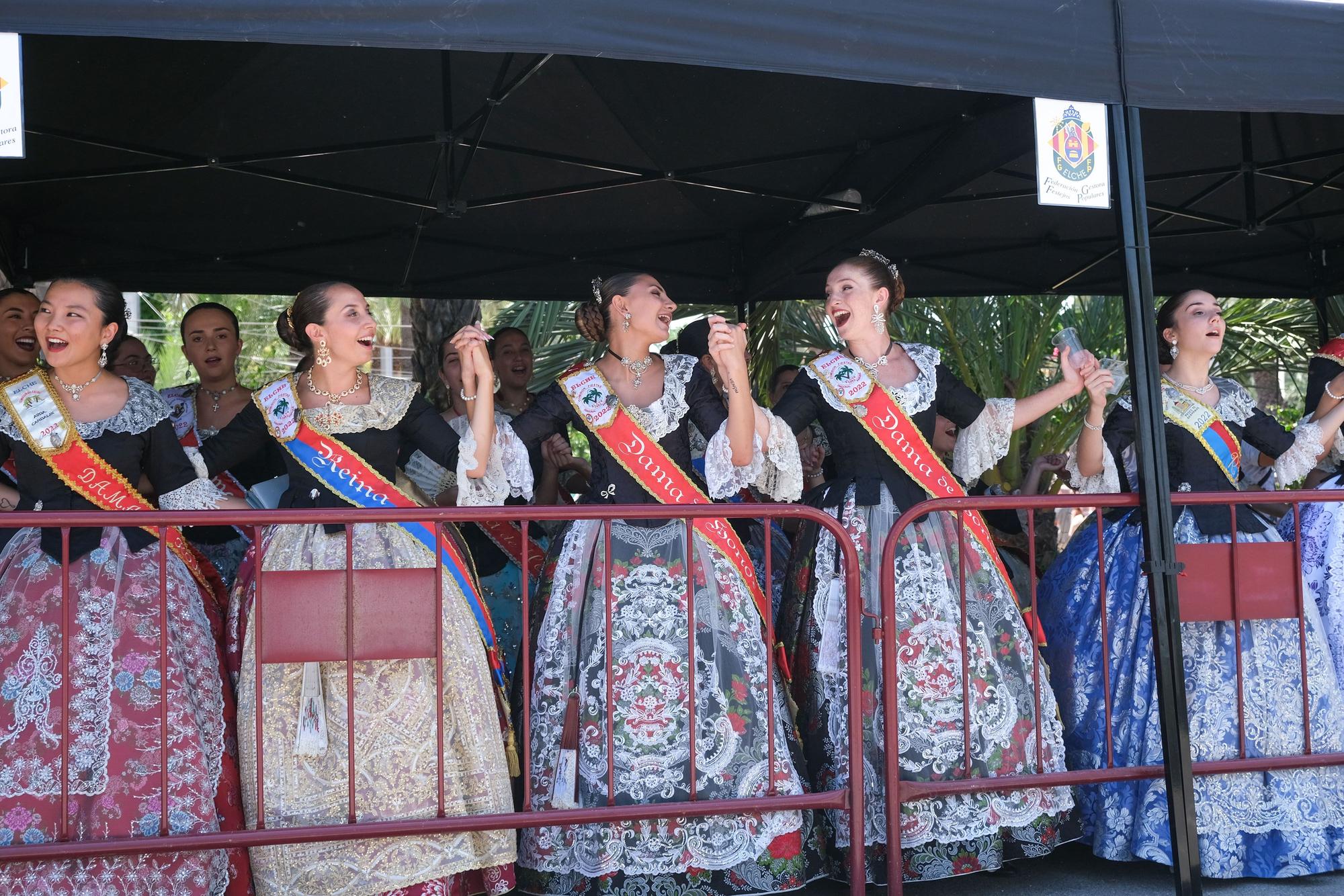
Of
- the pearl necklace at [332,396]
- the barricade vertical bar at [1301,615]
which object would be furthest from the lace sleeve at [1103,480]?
the pearl necklace at [332,396]

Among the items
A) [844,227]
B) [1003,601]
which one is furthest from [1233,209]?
[1003,601]

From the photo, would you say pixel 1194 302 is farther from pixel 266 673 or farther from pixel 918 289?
pixel 266 673

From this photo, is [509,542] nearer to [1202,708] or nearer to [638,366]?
[638,366]

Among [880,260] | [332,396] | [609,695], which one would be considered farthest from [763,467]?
[332,396]

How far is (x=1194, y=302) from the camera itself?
447 centimetres

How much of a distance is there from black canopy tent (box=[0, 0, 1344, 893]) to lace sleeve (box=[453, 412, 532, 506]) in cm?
111

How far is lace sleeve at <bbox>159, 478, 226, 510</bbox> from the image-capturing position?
3691mm

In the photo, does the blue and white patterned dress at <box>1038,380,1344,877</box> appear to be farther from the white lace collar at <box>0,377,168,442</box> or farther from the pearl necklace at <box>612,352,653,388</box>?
the white lace collar at <box>0,377,168,442</box>

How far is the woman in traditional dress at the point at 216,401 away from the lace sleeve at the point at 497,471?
2.84 ft

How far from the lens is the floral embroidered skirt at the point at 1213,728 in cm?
392

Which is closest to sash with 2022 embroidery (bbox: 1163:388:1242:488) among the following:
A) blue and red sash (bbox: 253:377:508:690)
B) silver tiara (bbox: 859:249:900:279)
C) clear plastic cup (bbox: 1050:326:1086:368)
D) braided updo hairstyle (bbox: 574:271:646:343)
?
clear plastic cup (bbox: 1050:326:1086:368)

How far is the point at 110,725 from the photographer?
3.33 metres

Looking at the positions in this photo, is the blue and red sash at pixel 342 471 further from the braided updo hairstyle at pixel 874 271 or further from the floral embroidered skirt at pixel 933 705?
the braided updo hairstyle at pixel 874 271

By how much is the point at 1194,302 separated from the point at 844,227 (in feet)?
4.88
